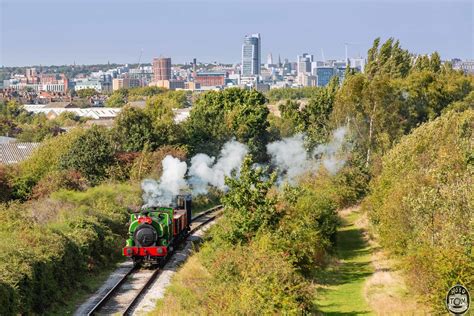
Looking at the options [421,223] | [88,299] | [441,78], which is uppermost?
[441,78]

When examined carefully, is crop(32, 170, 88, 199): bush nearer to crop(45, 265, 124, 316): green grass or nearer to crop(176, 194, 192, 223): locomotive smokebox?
crop(176, 194, 192, 223): locomotive smokebox

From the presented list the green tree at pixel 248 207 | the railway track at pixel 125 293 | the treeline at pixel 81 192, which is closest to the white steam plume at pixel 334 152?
the treeline at pixel 81 192

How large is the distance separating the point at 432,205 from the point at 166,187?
15657 millimetres

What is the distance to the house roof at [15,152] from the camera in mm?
65688

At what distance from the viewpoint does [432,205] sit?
30.3 meters

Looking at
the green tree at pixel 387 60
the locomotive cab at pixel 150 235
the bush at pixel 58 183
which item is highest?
the green tree at pixel 387 60

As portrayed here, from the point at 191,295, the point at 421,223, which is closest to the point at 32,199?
the point at 191,295

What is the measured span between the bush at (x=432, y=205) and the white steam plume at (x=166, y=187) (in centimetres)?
1202

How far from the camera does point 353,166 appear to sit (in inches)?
2163

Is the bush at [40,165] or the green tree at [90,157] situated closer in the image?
the bush at [40,165]

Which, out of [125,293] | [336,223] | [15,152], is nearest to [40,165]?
[15,152]

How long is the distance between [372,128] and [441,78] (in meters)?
20.6

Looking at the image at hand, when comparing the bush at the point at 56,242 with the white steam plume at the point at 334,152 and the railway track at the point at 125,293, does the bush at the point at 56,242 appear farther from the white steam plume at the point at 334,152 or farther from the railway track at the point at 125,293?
the white steam plume at the point at 334,152

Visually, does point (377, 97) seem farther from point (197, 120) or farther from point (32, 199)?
point (32, 199)
